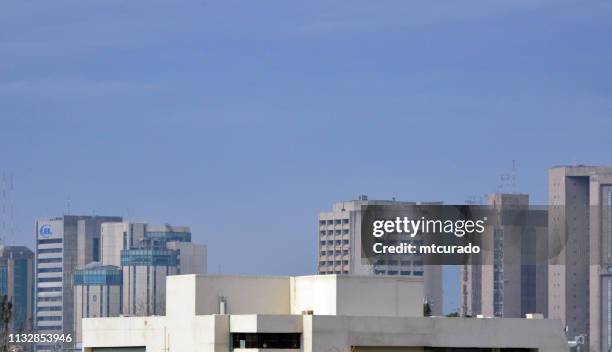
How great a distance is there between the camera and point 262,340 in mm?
104875

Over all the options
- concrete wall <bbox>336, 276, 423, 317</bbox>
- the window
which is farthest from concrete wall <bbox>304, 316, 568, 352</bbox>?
concrete wall <bbox>336, 276, 423, 317</bbox>

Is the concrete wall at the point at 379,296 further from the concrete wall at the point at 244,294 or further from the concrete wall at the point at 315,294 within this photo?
the concrete wall at the point at 244,294

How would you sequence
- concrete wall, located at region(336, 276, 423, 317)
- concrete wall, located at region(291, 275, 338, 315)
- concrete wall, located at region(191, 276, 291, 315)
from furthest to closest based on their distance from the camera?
concrete wall, located at region(191, 276, 291, 315) < concrete wall, located at region(336, 276, 423, 317) < concrete wall, located at region(291, 275, 338, 315)

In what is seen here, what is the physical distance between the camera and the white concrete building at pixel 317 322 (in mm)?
104875

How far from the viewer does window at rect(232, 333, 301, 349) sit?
344ft

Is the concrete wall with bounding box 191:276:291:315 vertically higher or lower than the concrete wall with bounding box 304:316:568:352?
higher

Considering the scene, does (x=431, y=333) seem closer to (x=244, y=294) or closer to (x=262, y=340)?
(x=262, y=340)

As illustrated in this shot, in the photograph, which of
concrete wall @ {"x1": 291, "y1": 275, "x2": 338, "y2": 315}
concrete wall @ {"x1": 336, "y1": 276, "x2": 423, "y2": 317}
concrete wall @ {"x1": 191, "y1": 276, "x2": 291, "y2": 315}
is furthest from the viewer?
concrete wall @ {"x1": 191, "y1": 276, "x2": 291, "y2": 315}

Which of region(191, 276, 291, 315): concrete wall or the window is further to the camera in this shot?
region(191, 276, 291, 315): concrete wall

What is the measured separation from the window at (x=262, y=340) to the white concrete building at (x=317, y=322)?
0.19 ft

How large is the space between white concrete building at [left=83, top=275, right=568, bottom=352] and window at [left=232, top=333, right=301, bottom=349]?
6 cm

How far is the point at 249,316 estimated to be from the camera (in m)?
104

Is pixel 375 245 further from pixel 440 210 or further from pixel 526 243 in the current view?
pixel 526 243

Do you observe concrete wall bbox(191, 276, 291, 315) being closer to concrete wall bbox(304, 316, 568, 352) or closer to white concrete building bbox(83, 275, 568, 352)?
white concrete building bbox(83, 275, 568, 352)
